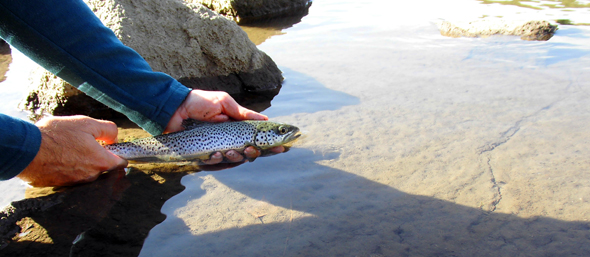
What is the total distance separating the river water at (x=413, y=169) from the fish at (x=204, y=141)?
0.24m

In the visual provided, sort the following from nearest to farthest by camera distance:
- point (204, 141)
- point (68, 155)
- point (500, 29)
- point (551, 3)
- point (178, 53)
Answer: point (68, 155), point (204, 141), point (178, 53), point (500, 29), point (551, 3)

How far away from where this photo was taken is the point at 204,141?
4.00m

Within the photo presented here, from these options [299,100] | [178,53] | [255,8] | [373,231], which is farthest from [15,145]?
[255,8]

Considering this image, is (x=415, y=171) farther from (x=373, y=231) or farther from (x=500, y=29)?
(x=500, y=29)

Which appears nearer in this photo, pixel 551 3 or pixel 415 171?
pixel 415 171

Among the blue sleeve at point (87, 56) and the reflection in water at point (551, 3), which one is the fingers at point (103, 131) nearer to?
the blue sleeve at point (87, 56)

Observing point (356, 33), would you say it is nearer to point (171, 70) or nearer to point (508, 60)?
point (508, 60)

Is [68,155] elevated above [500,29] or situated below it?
below

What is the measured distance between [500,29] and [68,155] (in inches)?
320

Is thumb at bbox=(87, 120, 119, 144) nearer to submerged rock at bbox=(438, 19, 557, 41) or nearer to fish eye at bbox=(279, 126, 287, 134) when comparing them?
fish eye at bbox=(279, 126, 287, 134)

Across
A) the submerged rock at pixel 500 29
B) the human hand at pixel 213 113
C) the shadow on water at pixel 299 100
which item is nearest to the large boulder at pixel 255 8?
the submerged rock at pixel 500 29

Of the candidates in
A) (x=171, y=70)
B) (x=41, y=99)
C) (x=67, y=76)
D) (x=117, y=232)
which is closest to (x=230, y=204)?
(x=117, y=232)

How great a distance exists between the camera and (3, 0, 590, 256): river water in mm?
2715

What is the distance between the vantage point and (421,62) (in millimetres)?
6629
